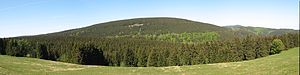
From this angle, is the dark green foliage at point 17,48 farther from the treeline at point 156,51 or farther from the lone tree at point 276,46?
the lone tree at point 276,46

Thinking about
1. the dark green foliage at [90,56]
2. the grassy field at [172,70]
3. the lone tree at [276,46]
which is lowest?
the dark green foliage at [90,56]

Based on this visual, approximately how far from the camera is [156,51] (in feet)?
406

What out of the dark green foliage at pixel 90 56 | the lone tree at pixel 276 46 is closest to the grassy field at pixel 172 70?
the lone tree at pixel 276 46

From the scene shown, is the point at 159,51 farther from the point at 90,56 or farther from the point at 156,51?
the point at 90,56

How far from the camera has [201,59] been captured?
114000 mm

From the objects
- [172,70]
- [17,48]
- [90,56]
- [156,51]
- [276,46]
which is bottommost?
[90,56]

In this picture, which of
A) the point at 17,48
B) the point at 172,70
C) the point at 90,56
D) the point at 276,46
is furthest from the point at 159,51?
the point at 172,70

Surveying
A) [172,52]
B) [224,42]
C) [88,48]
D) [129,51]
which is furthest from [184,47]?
[88,48]

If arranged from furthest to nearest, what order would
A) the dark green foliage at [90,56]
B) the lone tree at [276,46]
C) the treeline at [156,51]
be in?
1. the dark green foliage at [90,56]
2. the lone tree at [276,46]
3. the treeline at [156,51]

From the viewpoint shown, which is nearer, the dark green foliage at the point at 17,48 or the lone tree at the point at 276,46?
the lone tree at the point at 276,46

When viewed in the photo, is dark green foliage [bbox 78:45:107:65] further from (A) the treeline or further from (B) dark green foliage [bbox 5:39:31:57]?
(B) dark green foliage [bbox 5:39:31:57]

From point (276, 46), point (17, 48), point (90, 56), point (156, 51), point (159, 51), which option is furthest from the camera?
point (17, 48)

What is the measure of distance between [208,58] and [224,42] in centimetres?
937

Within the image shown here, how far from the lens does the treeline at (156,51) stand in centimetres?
11412
